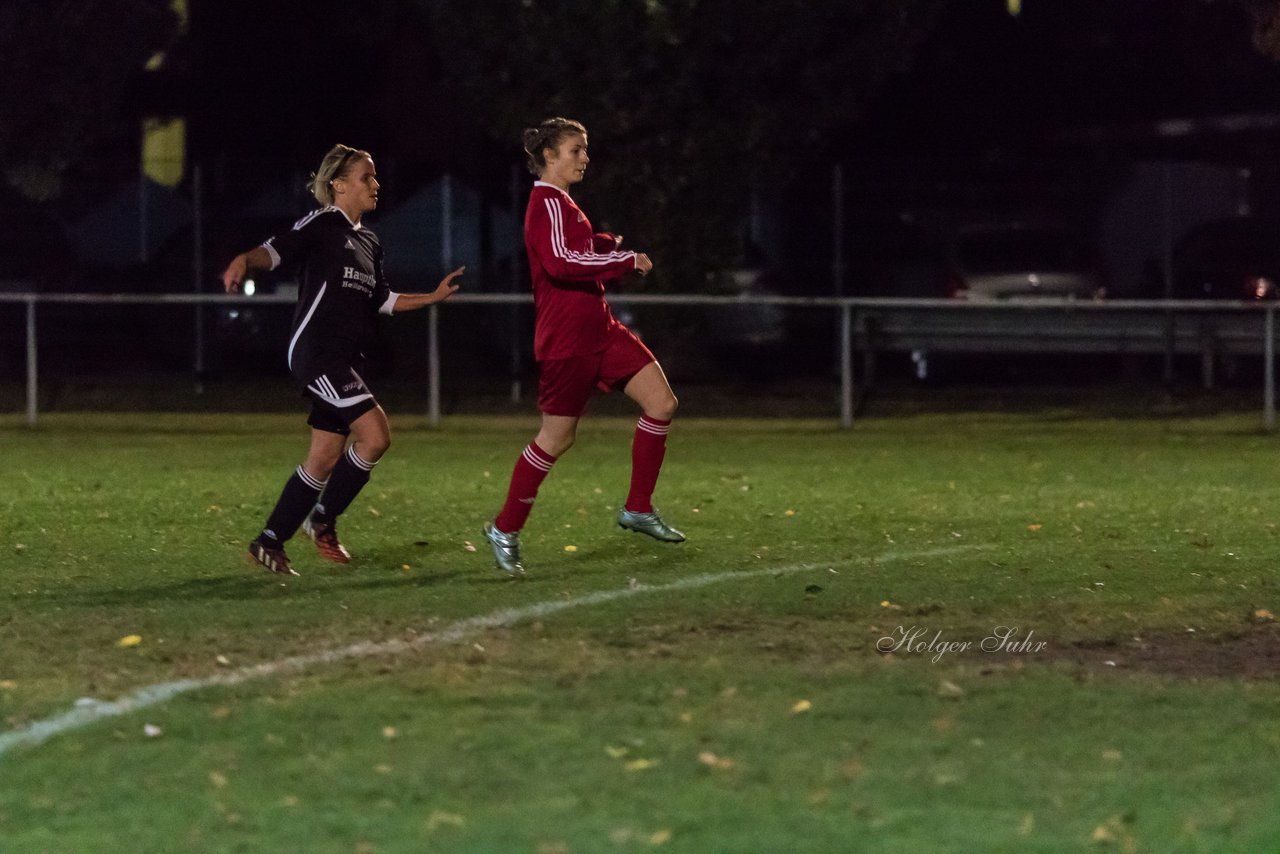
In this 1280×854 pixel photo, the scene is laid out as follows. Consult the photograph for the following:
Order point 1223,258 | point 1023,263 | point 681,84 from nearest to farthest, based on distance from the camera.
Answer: point 681,84 < point 1023,263 < point 1223,258

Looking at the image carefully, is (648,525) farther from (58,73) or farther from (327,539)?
(58,73)

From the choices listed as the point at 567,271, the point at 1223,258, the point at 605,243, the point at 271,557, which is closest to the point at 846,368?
the point at 1223,258

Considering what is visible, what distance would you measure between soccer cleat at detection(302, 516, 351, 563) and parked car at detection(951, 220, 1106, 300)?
43.7 ft

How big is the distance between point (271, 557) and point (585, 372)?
150 centimetres

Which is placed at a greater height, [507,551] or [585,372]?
[585,372]

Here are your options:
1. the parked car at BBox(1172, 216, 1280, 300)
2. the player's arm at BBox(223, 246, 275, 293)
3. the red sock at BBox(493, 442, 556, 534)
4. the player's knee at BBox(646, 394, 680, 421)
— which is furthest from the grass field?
the parked car at BBox(1172, 216, 1280, 300)

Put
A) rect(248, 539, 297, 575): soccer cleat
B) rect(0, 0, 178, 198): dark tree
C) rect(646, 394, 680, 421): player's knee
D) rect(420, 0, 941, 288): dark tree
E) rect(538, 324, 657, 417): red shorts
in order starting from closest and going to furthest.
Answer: rect(248, 539, 297, 575): soccer cleat
rect(538, 324, 657, 417): red shorts
rect(646, 394, 680, 421): player's knee
rect(420, 0, 941, 288): dark tree
rect(0, 0, 178, 198): dark tree

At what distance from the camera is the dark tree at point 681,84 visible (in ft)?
64.7

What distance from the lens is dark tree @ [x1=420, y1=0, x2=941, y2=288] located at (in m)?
19.7

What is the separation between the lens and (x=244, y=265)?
27.0 feet

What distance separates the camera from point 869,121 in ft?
101

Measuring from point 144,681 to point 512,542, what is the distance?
260 centimetres

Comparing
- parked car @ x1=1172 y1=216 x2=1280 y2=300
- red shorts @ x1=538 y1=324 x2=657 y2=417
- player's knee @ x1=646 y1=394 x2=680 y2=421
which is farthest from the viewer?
parked car @ x1=1172 y1=216 x2=1280 y2=300

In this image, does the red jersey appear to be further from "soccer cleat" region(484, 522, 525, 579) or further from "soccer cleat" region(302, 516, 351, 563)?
"soccer cleat" region(302, 516, 351, 563)
